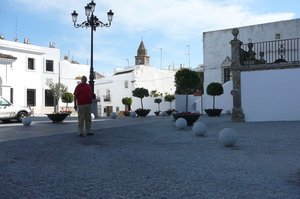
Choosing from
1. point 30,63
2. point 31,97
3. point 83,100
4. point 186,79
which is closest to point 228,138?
point 83,100

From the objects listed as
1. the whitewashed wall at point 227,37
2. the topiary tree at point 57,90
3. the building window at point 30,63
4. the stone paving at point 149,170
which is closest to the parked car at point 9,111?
the stone paving at point 149,170

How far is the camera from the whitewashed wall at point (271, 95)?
49.4ft

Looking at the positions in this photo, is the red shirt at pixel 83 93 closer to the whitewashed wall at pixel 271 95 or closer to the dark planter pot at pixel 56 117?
the dark planter pot at pixel 56 117

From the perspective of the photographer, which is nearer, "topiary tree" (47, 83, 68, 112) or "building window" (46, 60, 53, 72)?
"topiary tree" (47, 83, 68, 112)

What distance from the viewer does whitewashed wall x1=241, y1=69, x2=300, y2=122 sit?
593 inches

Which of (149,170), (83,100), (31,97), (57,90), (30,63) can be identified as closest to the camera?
(149,170)

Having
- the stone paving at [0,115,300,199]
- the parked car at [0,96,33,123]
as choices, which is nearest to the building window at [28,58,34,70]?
the parked car at [0,96,33,123]

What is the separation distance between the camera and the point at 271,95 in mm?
15398

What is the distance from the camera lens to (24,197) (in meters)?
3.54

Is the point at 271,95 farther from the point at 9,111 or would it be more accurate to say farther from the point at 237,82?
the point at 9,111

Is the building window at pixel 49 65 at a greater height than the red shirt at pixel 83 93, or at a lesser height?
greater

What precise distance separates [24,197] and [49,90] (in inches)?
1402

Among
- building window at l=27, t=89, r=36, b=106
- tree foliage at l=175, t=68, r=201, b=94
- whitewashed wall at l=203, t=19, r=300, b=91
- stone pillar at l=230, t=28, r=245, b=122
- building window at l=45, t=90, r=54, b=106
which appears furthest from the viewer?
building window at l=45, t=90, r=54, b=106

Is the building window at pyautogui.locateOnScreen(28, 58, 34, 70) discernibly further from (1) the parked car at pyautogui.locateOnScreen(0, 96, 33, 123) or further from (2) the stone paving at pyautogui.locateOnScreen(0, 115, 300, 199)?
(2) the stone paving at pyautogui.locateOnScreen(0, 115, 300, 199)
